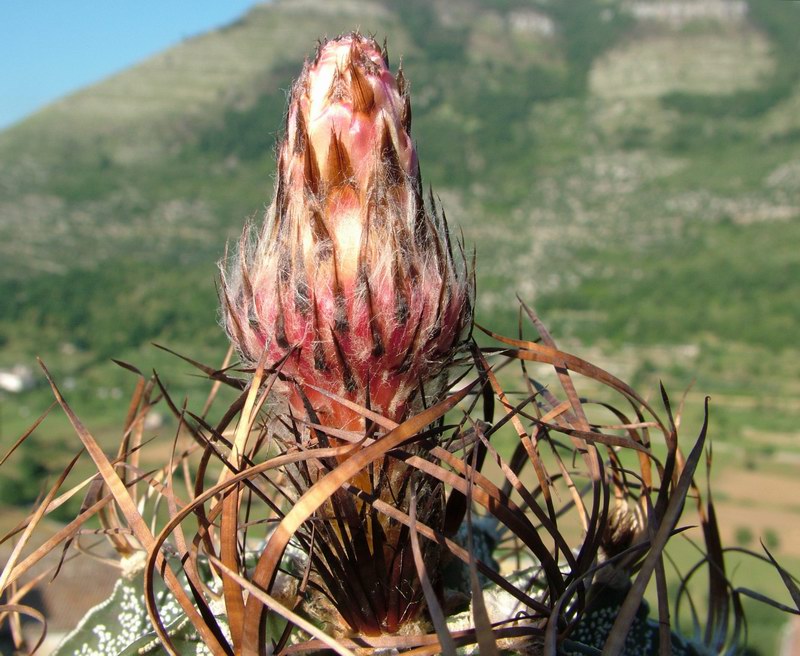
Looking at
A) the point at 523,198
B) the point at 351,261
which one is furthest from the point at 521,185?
the point at 351,261

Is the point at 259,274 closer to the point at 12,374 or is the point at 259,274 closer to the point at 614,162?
the point at 12,374

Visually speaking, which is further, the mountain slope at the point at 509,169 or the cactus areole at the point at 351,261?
the mountain slope at the point at 509,169

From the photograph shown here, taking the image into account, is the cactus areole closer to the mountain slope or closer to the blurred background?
the blurred background

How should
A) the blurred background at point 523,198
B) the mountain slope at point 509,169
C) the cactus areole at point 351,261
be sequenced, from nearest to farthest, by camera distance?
the cactus areole at point 351,261 < the blurred background at point 523,198 < the mountain slope at point 509,169

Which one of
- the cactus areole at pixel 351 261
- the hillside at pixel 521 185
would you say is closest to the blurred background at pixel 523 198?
the hillside at pixel 521 185

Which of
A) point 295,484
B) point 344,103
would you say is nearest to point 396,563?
point 295,484

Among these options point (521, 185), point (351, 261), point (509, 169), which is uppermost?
point (509, 169)

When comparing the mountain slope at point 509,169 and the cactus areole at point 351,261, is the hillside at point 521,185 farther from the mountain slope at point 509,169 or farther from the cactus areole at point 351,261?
the cactus areole at point 351,261

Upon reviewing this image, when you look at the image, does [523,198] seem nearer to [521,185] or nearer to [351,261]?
[521,185]
